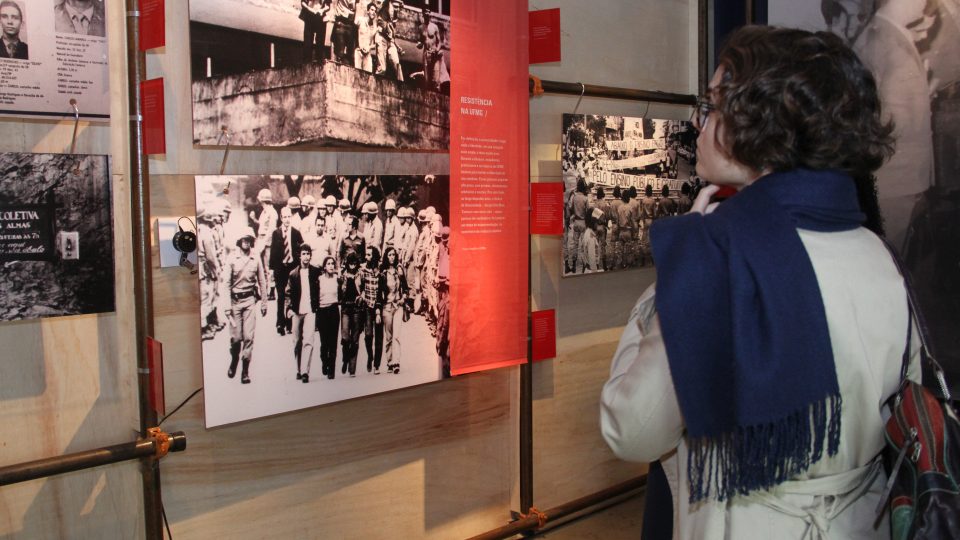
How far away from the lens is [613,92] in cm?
371

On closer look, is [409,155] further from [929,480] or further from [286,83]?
[929,480]

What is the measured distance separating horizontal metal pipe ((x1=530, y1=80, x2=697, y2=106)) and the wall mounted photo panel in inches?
63.5

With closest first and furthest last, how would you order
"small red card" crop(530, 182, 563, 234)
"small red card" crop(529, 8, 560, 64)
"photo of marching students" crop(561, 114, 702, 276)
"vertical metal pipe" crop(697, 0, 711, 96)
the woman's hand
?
the woman's hand
"small red card" crop(529, 8, 560, 64)
"small red card" crop(530, 182, 563, 234)
"photo of marching students" crop(561, 114, 702, 276)
"vertical metal pipe" crop(697, 0, 711, 96)

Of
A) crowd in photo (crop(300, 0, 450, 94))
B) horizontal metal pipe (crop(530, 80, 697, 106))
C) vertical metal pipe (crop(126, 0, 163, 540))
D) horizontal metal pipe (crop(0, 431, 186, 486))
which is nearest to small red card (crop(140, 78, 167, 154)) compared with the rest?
vertical metal pipe (crop(126, 0, 163, 540))

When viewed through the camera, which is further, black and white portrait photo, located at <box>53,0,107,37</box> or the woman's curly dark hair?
black and white portrait photo, located at <box>53,0,107,37</box>

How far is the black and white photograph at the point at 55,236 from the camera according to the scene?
216 centimetres

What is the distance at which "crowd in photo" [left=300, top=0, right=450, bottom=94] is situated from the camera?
8.30ft

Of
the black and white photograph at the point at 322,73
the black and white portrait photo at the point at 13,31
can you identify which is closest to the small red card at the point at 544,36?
the black and white photograph at the point at 322,73

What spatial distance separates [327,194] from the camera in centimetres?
258

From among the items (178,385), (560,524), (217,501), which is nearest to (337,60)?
(178,385)

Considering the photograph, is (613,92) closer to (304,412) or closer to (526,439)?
(526,439)

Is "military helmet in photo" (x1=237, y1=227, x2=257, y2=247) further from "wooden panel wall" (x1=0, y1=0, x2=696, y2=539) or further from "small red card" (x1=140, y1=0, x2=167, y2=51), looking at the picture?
"small red card" (x1=140, y1=0, x2=167, y2=51)

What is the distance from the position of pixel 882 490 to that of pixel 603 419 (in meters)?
0.61

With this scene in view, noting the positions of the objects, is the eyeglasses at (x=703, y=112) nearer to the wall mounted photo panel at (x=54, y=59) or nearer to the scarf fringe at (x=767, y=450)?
the scarf fringe at (x=767, y=450)
